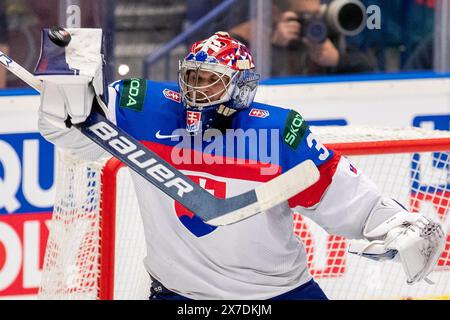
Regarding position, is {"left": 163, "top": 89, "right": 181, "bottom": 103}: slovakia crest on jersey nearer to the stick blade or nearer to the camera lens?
the stick blade

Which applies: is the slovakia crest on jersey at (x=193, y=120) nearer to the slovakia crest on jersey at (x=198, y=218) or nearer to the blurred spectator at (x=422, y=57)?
the slovakia crest on jersey at (x=198, y=218)

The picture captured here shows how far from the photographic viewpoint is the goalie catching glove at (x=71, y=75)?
2.92 meters

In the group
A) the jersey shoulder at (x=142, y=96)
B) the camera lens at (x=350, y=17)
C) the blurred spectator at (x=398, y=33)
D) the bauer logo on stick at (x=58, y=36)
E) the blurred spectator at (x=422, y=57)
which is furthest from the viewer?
the blurred spectator at (x=422, y=57)

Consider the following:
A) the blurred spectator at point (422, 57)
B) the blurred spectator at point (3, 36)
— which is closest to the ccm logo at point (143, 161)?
the blurred spectator at point (3, 36)

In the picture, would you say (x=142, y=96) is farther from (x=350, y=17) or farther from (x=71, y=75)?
(x=350, y=17)

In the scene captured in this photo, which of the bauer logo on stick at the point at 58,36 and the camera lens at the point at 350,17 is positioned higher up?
the camera lens at the point at 350,17

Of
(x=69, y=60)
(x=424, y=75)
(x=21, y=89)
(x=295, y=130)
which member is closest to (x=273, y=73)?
(x=424, y=75)

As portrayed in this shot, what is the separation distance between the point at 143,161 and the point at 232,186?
39 cm

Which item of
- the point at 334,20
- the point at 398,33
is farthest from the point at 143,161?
the point at 398,33

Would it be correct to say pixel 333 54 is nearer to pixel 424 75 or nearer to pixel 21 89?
pixel 424 75

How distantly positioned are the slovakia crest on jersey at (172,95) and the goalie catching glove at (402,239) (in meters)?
0.59

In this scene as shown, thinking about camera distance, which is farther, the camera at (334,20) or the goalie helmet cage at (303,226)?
the camera at (334,20)

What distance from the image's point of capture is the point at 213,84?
3.34 m

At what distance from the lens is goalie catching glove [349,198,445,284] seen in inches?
128
